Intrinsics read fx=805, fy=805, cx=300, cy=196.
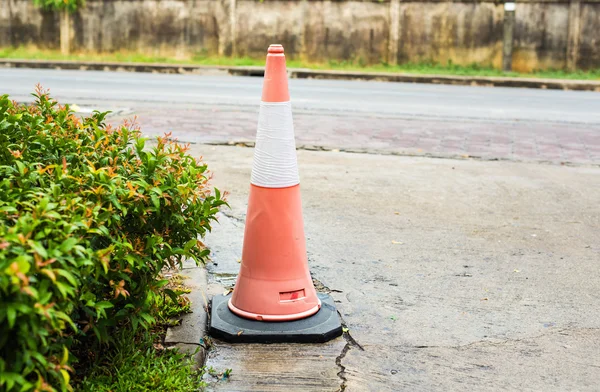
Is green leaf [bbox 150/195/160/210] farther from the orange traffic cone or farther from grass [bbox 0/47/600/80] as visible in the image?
grass [bbox 0/47/600/80]

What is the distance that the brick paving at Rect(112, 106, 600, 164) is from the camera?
30.0 feet

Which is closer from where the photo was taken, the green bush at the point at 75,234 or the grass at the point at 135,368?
the green bush at the point at 75,234

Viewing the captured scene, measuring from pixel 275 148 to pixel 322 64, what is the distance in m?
17.4

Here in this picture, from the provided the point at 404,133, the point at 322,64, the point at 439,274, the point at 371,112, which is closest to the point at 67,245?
the point at 439,274

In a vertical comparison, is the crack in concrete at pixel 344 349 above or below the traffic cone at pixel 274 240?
below

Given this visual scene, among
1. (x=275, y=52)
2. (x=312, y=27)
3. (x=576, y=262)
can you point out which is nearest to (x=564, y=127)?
(x=576, y=262)

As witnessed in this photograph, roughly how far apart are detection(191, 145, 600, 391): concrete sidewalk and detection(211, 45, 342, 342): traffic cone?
228 mm

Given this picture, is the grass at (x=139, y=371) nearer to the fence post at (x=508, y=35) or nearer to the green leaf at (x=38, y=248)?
the green leaf at (x=38, y=248)

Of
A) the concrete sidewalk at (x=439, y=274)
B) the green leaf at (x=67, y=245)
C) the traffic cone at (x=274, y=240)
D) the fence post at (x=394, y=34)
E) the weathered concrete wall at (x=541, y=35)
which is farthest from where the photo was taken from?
the fence post at (x=394, y=34)

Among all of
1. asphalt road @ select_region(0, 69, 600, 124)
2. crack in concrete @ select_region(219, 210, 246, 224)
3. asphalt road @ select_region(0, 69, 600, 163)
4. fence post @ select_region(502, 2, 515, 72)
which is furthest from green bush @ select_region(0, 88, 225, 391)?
fence post @ select_region(502, 2, 515, 72)

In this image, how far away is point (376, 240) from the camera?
5723mm

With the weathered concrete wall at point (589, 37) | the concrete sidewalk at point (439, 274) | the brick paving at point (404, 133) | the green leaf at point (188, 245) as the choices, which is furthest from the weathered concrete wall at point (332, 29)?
the green leaf at point (188, 245)

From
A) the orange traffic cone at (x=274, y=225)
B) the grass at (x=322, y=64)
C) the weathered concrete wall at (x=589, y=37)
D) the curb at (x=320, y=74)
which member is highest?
the weathered concrete wall at (x=589, y=37)

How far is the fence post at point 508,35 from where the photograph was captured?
19.9 m
